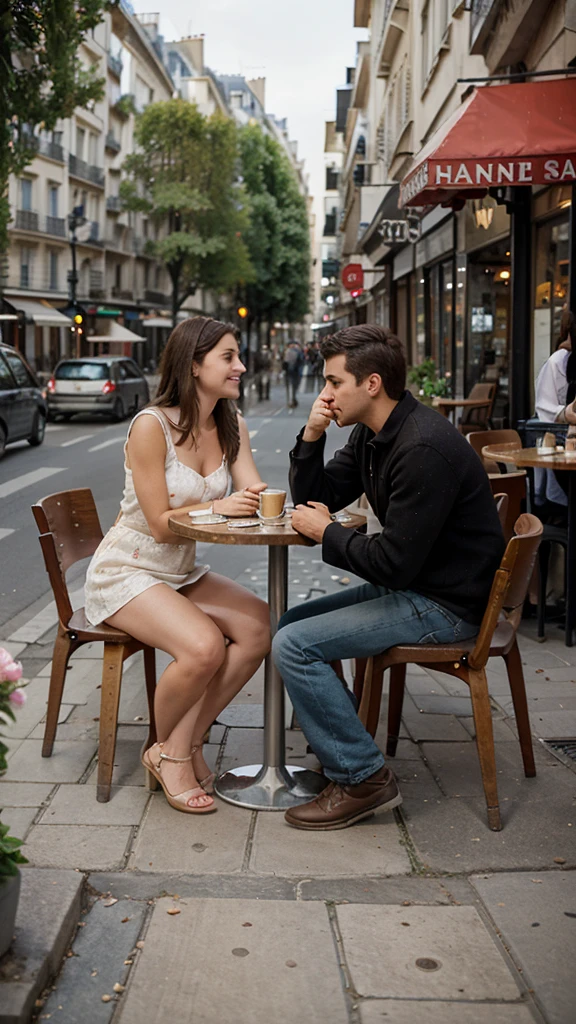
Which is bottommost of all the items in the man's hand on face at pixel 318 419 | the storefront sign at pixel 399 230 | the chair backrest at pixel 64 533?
the chair backrest at pixel 64 533

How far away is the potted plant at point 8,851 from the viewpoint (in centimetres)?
262

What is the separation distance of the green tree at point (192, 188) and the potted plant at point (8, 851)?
48893 mm

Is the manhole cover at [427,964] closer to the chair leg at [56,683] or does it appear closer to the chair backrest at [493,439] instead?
the chair leg at [56,683]

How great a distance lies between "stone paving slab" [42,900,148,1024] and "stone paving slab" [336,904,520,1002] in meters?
0.58

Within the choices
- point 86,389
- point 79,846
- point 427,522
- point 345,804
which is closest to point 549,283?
point 427,522

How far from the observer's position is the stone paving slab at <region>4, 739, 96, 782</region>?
13.8 feet

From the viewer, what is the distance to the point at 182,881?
3.37 metres

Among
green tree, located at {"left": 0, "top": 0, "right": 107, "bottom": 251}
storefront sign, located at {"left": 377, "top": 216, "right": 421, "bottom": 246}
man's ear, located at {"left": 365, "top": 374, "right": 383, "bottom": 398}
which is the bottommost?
man's ear, located at {"left": 365, "top": 374, "right": 383, "bottom": 398}

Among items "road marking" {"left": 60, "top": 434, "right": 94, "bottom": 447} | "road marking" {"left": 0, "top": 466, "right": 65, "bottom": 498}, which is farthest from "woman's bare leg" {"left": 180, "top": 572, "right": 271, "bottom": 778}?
"road marking" {"left": 60, "top": 434, "right": 94, "bottom": 447}

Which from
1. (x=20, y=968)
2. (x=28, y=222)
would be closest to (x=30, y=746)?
(x=20, y=968)

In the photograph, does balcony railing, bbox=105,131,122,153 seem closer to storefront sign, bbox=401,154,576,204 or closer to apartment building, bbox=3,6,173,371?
apartment building, bbox=3,6,173,371

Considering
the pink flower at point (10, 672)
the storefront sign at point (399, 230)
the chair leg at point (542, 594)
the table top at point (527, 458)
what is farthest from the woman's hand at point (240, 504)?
the storefront sign at point (399, 230)

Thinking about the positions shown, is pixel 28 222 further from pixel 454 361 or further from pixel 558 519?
pixel 558 519

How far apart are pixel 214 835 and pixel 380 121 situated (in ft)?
96.8
